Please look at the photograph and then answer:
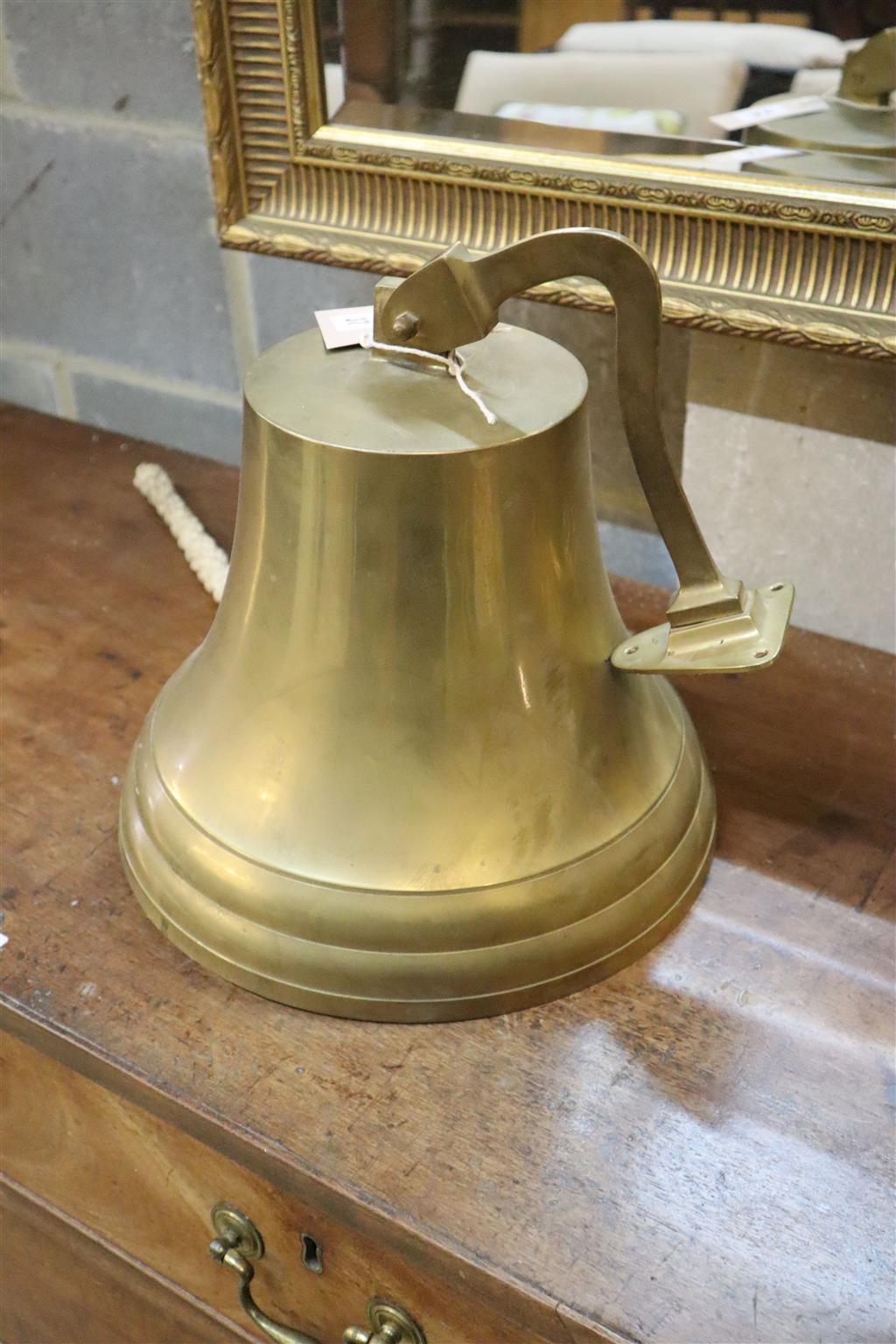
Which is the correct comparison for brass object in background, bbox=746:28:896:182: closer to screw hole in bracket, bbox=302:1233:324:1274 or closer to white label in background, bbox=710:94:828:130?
white label in background, bbox=710:94:828:130

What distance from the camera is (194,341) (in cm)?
108

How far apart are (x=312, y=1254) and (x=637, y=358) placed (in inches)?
17.2

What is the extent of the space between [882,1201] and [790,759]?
0.28 metres

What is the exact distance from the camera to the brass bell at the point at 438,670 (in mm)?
512

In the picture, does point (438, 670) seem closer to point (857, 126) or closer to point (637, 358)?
point (637, 358)

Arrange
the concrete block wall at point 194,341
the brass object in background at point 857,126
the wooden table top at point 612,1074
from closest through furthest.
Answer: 1. the wooden table top at point 612,1074
2. the brass object in background at point 857,126
3. the concrete block wall at point 194,341

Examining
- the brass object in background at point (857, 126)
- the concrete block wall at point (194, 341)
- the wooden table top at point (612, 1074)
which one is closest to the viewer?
the wooden table top at point (612, 1074)

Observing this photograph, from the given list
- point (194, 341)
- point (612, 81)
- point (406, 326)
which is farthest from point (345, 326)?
point (194, 341)

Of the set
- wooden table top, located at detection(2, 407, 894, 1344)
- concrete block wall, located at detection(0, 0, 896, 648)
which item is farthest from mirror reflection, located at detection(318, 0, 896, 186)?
wooden table top, located at detection(2, 407, 894, 1344)

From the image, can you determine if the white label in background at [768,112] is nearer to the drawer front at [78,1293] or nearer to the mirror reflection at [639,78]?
the mirror reflection at [639,78]

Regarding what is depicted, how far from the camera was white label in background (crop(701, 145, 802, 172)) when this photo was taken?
696 mm

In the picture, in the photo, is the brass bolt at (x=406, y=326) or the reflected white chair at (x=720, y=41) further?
the reflected white chair at (x=720, y=41)

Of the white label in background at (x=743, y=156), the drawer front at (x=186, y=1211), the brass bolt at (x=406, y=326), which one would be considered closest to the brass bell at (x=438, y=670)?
the brass bolt at (x=406, y=326)

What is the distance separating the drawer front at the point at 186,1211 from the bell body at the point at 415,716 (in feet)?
0.33
